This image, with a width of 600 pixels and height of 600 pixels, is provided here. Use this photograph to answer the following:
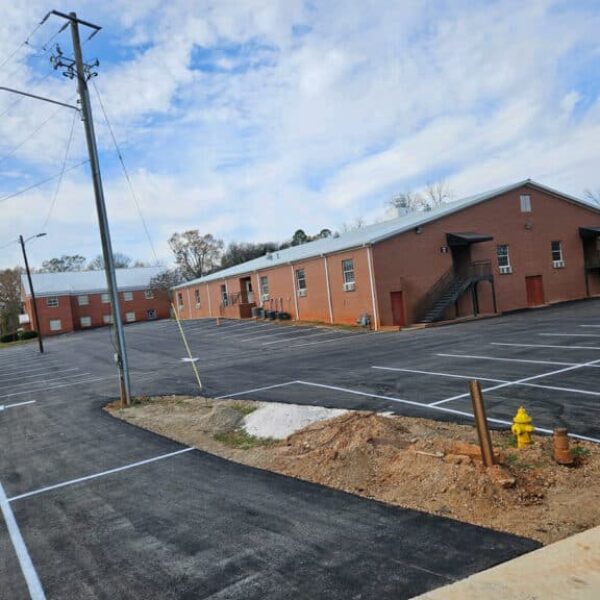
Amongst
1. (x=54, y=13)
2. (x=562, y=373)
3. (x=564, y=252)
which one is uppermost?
(x=54, y=13)

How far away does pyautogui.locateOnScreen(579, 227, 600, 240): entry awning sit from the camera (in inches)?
1432

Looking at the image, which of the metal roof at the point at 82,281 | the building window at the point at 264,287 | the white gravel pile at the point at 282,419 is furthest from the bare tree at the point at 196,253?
the white gravel pile at the point at 282,419

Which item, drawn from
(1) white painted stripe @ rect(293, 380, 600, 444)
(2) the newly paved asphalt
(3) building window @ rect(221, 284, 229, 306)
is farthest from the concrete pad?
(3) building window @ rect(221, 284, 229, 306)

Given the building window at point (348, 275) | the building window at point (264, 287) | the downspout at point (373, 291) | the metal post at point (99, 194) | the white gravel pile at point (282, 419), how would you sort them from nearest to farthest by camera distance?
the white gravel pile at point (282, 419) → the metal post at point (99, 194) → the downspout at point (373, 291) → the building window at point (348, 275) → the building window at point (264, 287)

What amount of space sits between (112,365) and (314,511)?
2096 centimetres

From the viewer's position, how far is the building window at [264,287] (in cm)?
3938

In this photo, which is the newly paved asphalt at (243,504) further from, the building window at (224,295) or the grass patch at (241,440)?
the building window at (224,295)

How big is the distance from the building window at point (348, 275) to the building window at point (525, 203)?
1276 centimetres

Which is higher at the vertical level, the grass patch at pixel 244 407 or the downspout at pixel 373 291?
the downspout at pixel 373 291

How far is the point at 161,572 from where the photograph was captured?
186 inches

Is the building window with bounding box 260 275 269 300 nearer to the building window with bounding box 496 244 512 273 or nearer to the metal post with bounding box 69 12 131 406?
the building window with bounding box 496 244 512 273

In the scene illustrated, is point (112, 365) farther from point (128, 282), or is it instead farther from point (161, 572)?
point (128, 282)

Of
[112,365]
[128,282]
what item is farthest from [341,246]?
[128,282]

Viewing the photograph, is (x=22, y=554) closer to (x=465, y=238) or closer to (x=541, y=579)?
(x=541, y=579)
